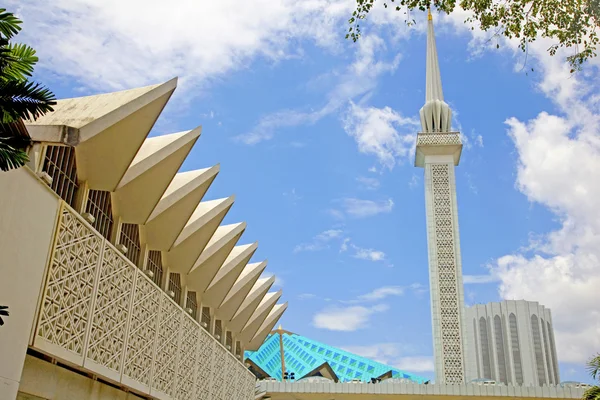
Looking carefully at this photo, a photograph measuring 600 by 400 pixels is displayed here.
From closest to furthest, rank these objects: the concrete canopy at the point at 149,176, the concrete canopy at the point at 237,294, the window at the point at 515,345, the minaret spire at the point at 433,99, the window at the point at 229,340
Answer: the concrete canopy at the point at 149,176 → the concrete canopy at the point at 237,294 → the window at the point at 229,340 → the minaret spire at the point at 433,99 → the window at the point at 515,345

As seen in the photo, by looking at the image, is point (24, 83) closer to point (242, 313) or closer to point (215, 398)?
point (215, 398)

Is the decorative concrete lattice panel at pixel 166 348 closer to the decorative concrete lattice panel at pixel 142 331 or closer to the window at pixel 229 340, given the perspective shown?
the decorative concrete lattice panel at pixel 142 331

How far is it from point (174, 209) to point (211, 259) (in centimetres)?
408

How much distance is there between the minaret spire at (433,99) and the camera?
118ft

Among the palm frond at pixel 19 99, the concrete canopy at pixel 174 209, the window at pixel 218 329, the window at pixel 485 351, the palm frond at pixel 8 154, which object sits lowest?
the palm frond at pixel 8 154

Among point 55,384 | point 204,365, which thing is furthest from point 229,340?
point 55,384

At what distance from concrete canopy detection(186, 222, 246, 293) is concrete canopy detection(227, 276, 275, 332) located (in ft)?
17.7

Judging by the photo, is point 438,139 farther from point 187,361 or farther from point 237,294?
point 187,361

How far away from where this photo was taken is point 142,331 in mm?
13148

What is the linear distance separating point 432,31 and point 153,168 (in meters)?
29.6

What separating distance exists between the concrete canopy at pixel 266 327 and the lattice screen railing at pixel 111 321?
421 inches

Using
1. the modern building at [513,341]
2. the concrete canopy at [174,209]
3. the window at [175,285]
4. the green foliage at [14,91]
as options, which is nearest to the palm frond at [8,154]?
the green foliage at [14,91]

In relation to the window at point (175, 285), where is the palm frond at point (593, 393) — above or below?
below

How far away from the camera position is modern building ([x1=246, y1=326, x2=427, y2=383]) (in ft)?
138
